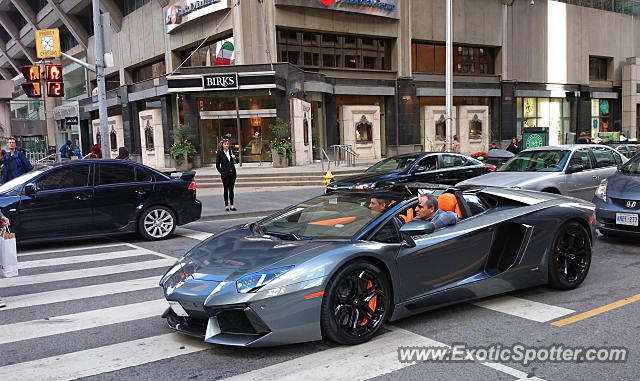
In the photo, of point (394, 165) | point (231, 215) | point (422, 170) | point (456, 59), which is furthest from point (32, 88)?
point (456, 59)

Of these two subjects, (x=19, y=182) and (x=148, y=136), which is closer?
(x=19, y=182)

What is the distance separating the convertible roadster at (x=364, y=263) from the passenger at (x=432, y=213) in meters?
0.08

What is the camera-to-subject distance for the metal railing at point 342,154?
96.2 ft

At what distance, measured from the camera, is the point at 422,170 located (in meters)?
14.0

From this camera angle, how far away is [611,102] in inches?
1877

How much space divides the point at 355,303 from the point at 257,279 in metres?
0.87

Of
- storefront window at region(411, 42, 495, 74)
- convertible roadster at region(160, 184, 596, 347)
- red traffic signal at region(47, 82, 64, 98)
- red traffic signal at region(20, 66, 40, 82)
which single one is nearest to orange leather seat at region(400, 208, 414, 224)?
convertible roadster at region(160, 184, 596, 347)

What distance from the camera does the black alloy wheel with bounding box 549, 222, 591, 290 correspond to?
5.88 meters

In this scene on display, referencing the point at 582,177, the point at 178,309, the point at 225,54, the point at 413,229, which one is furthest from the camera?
the point at 225,54

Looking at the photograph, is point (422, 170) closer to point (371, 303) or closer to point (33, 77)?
point (371, 303)

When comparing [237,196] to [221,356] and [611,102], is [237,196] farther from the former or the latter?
[611,102]

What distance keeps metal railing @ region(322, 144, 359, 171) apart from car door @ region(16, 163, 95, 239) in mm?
19322

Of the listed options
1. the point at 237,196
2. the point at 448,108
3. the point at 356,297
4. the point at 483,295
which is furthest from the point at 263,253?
the point at 448,108

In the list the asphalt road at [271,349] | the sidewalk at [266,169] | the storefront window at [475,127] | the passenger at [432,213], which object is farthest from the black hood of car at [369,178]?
the storefront window at [475,127]
